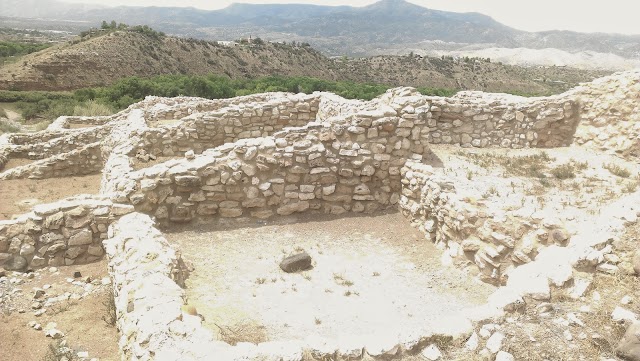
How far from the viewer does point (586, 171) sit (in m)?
9.92

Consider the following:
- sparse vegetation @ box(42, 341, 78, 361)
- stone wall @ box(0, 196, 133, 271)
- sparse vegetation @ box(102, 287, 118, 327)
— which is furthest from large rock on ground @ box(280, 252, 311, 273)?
sparse vegetation @ box(42, 341, 78, 361)

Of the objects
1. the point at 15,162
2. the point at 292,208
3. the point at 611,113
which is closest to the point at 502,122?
the point at 611,113

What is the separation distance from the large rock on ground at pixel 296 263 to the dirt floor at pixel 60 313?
2269 millimetres

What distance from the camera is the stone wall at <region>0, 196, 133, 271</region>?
6.22 metres

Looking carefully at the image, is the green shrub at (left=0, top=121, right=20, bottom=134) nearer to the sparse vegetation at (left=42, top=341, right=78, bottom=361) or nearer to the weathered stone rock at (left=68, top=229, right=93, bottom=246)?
the weathered stone rock at (left=68, top=229, right=93, bottom=246)

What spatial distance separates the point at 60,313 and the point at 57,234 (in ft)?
4.59

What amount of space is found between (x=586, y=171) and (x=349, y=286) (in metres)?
6.87

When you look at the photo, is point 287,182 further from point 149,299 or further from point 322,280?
point 149,299

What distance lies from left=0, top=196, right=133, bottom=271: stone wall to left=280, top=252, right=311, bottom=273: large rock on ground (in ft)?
8.40

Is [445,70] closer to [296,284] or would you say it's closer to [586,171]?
[586,171]

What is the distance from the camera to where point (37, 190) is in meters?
11.5

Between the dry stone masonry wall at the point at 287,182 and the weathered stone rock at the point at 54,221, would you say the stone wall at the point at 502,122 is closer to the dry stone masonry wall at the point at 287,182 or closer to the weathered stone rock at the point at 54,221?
the dry stone masonry wall at the point at 287,182

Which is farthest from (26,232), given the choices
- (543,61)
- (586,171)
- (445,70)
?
(543,61)

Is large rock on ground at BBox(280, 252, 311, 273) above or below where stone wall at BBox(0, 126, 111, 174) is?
above
